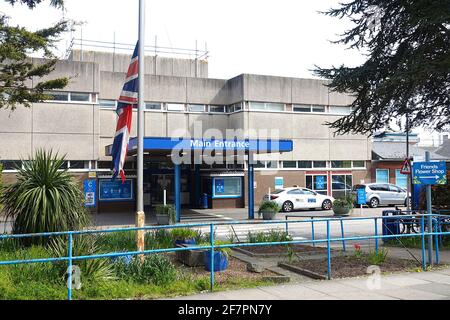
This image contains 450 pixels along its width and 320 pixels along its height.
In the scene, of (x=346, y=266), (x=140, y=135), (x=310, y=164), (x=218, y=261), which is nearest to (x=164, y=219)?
(x=140, y=135)

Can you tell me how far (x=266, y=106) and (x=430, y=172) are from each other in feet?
74.2

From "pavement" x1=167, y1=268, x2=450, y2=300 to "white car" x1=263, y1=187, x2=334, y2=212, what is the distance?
18.3m

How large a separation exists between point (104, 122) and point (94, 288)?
76.5 ft

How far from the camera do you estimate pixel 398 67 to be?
48.7ft

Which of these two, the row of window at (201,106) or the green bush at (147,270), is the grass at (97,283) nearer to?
the green bush at (147,270)

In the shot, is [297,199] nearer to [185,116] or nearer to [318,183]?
[318,183]

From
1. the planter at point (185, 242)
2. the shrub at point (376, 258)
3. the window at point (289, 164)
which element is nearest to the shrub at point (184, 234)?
the planter at point (185, 242)

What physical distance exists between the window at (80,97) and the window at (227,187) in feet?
30.1

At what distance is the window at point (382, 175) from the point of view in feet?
118

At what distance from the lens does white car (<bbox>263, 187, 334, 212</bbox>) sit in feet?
89.9

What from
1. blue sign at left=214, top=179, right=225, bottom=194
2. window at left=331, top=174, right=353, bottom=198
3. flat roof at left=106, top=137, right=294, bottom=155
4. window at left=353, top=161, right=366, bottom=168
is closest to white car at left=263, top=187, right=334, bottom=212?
blue sign at left=214, top=179, right=225, bottom=194

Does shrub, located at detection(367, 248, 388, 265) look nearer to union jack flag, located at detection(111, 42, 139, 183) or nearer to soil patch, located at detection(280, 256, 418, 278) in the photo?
soil patch, located at detection(280, 256, 418, 278)
